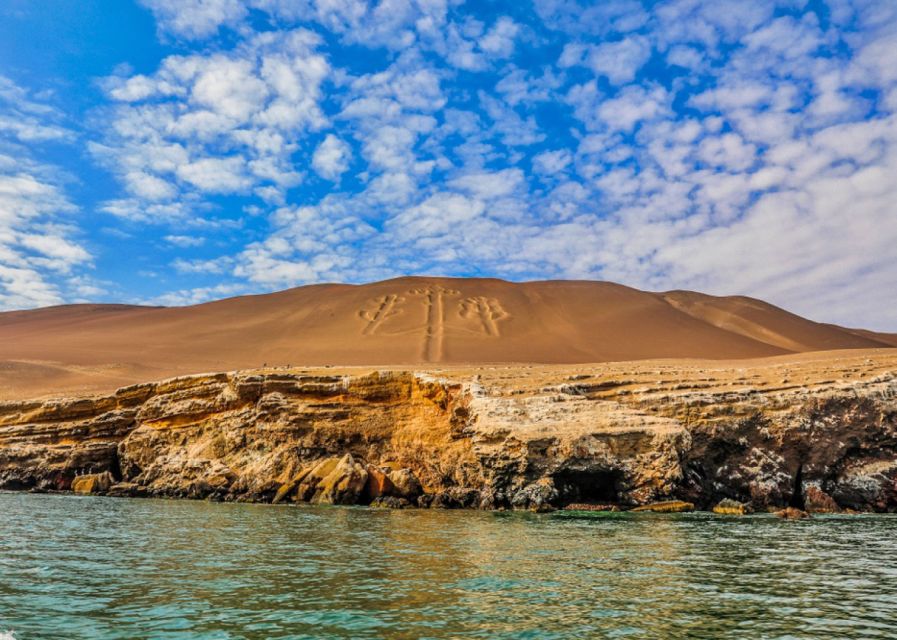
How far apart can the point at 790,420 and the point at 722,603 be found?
15629mm

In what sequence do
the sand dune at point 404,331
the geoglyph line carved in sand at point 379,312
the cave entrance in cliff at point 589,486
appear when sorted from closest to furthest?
the cave entrance in cliff at point 589,486 < the sand dune at point 404,331 < the geoglyph line carved in sand at point 379,312

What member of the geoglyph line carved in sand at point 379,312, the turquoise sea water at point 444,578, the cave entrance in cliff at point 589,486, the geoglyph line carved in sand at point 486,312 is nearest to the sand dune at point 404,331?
the geoglyph line carved in sand at point 486,312

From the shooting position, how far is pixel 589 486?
2125 cm

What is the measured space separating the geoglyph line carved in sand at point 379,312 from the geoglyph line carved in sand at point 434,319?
366 centimetres

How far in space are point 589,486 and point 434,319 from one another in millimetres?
51389

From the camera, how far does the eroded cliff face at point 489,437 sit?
21.1 metres

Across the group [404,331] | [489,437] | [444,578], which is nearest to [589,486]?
[489,437]

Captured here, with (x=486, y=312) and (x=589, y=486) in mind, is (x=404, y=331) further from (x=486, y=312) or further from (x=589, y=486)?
(x=589, y=486)

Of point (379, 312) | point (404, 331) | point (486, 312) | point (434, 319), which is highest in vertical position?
point (486, 312)

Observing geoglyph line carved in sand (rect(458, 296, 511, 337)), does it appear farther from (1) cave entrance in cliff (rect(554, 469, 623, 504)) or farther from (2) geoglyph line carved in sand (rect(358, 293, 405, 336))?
(1) cave entrance in cliff (rect(554, 469, 623, 504))

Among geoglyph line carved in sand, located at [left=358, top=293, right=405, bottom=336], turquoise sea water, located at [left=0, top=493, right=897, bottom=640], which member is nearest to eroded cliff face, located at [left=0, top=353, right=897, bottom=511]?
turquoise sea water, located at [left=0, top=493, right=897, bottom=640]

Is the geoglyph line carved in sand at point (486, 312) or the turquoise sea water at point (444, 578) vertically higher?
the geoglyph line carved in sand at point (486, 312)

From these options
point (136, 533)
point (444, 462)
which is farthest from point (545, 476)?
point (136, 533)

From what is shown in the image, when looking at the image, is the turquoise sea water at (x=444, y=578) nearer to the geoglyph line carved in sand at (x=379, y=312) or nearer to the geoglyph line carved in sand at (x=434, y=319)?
the geoglyph line carved in sand at (x=434, y=319)
